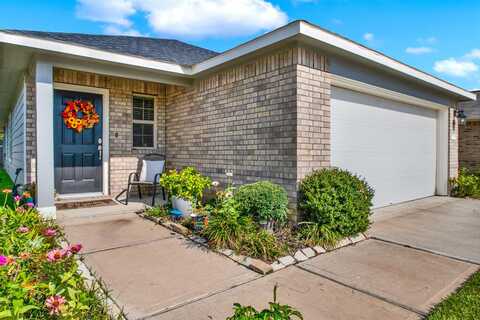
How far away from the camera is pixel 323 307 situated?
2.30 m

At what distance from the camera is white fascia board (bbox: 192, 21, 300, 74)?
12.9ft

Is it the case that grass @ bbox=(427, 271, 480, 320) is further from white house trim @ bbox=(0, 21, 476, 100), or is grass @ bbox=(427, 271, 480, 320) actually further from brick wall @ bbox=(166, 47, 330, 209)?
white house trim @ bbox=(0, 21, 476, 100)

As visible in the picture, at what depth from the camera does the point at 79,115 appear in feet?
19.3

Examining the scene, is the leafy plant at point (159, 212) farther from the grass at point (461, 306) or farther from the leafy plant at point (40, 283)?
the grass at point (461, 306)

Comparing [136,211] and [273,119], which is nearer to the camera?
[273,119]

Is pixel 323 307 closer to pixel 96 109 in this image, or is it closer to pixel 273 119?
pixel 273 119

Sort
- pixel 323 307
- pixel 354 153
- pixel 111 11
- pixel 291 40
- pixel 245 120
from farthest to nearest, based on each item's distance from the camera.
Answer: pixel 111 11
pixel 354 153
pixel 245 120
pixel 291 40
pixel 323 307

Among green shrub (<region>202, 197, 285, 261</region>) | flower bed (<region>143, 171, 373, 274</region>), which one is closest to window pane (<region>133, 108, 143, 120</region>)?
flower bed (<region>143, 171, 373, 274</region>)

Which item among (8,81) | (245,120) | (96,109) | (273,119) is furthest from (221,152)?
(8,81)

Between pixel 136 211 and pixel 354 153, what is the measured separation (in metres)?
4.01

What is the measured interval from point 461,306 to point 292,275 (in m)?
1.32

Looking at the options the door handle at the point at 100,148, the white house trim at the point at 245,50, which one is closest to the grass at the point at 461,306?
the white house trim at the point at 245,50

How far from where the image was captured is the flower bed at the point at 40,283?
1614mm

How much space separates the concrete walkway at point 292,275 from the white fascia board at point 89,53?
264cm
